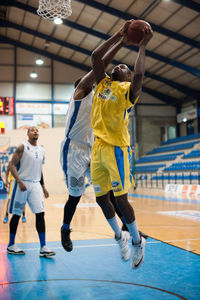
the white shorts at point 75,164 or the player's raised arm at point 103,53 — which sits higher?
the player's raised arm at point 103,53

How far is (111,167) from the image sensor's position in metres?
3.00

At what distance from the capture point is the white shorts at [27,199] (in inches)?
170

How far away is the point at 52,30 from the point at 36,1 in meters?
3.16

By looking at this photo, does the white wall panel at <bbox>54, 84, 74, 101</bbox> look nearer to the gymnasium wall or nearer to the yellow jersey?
the gymnasium wall

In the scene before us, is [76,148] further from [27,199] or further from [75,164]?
[27,199]

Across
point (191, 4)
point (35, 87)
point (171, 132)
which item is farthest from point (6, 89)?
point (191, 4)

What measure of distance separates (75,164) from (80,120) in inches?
17.6

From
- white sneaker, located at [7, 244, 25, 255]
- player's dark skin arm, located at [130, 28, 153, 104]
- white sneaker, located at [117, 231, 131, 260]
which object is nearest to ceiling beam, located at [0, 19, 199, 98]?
white sneaker, located at [7, 244, 25, 255]

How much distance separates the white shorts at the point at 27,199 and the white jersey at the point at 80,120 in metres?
1.00

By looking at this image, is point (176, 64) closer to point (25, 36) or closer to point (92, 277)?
point (25, 36)

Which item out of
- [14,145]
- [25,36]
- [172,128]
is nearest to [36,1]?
[25,36]

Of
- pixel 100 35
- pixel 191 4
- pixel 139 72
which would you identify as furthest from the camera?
pixel 100 35

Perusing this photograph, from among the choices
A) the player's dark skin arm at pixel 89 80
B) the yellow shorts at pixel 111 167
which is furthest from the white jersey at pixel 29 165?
the yellow shorts at pixel 111 167

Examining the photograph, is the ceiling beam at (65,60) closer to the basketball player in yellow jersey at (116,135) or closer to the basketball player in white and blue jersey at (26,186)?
the basketball player in white and blue jersey at (26,186)
